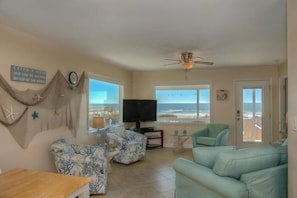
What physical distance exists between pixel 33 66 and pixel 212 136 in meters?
4.27

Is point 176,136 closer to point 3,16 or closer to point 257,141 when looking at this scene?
point 257,141

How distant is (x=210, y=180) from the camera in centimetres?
211

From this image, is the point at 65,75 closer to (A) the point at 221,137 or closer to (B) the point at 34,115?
(B) the point at 34,115

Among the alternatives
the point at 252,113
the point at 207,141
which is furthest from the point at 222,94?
the point at 207,141

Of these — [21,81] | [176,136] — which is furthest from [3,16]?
[176,136]

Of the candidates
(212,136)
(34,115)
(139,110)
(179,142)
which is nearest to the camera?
(34,115)

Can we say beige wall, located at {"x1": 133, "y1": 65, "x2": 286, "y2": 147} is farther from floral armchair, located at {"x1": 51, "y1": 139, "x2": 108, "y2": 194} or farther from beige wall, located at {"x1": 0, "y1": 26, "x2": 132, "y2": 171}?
floral armchair, located at {"x1": 51, "y1": 139, "x2": 108, "y2": 194}

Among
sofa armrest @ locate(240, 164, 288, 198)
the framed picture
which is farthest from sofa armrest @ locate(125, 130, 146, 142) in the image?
sofa armrest @ locate(240, 164, 288, 198)

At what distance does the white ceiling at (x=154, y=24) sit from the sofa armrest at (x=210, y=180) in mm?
1672

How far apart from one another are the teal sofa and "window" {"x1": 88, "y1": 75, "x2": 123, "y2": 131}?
3206mm

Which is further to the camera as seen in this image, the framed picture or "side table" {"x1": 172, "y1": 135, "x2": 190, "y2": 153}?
the framed picture

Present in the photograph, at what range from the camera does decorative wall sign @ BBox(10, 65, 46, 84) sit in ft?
10.2

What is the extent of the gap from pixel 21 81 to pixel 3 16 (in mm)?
931

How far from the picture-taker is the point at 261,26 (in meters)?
2.95
